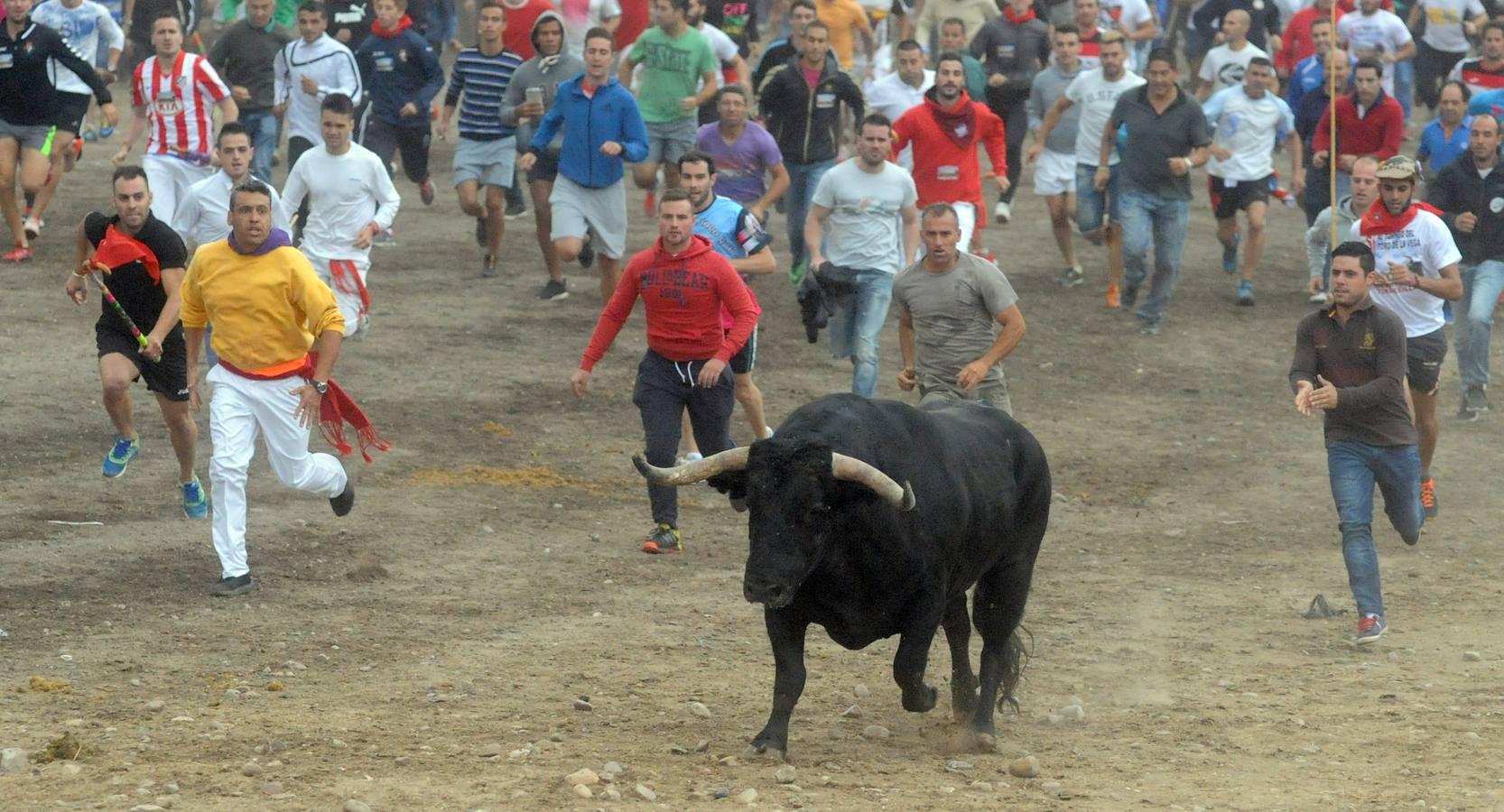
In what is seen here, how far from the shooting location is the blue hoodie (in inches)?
616

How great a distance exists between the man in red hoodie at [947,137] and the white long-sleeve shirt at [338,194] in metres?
4.16

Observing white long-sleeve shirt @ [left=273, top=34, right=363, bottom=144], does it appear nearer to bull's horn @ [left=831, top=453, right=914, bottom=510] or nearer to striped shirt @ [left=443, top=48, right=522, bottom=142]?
striped shirt @ [left=443, top=48, right=522, bottom=142]

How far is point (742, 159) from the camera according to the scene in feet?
50.5

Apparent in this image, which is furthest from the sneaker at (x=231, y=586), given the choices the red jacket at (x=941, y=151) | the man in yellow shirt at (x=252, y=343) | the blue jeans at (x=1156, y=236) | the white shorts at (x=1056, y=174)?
the white shorts at (x=1056, y=174)

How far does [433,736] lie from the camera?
782cm

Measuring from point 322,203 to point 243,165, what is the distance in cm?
118

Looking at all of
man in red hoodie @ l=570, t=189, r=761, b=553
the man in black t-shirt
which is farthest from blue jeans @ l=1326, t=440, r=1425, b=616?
the man in black t-shirt

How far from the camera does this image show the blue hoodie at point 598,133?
15.6 metres

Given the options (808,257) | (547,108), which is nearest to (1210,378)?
(808,257)

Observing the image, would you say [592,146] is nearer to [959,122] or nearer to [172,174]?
[959,122]

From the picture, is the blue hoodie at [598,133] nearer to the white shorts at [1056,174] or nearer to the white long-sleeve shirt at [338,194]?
the white long-sleeve shirt at [338,194]

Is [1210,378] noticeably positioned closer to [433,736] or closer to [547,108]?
[547,108]

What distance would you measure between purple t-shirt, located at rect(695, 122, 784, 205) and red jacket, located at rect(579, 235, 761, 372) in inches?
173

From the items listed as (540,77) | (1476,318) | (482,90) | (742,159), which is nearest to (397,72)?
(482,90)
